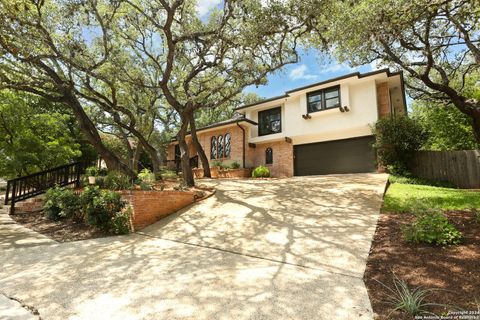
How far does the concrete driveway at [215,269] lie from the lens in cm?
309

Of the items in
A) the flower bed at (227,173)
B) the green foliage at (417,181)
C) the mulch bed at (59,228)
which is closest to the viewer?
the mulch bed at (59,228)

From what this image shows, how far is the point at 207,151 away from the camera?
70.7 ft

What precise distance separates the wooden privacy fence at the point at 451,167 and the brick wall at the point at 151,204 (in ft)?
36.6

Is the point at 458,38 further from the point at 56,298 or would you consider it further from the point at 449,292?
the point at 56,298

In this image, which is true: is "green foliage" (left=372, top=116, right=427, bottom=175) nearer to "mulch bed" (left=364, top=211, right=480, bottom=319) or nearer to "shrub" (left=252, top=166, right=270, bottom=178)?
"shrub" (left=252, top=166, right=270, bottom=178)

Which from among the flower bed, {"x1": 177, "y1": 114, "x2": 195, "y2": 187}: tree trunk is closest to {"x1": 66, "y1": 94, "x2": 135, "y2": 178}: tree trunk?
{"x1": 177, "y1": 114, "x2": 195, "y2": 187}: tree trunk

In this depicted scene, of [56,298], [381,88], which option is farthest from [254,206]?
[381,88]

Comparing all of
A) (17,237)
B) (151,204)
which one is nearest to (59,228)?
(17,237)

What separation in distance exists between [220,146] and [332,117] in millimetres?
8572

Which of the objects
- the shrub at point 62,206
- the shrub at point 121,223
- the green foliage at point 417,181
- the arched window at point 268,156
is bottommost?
the shrub at point 121,223

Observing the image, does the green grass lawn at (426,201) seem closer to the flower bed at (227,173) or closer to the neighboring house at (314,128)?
the neighboring house at (314,128)

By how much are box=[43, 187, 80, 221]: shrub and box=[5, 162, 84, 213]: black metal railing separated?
243cm

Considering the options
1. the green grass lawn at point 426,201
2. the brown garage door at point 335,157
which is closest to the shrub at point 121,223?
the green grass lawn at point 426,201

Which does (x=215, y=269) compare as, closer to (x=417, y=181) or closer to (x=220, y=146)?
(x=417, y=181)
